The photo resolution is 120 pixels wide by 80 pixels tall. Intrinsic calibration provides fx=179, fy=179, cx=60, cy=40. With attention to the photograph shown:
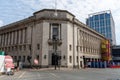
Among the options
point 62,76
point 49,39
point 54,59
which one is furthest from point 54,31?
point 62,76

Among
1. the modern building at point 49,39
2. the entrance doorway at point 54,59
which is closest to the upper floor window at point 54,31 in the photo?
the modern building at point 49,39

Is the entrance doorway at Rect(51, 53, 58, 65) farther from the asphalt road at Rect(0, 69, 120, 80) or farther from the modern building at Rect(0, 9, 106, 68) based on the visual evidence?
the asphalt road at Rect(0, 69, 120, 80)

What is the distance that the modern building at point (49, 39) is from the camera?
2186 inches

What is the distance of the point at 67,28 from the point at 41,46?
33.5ft

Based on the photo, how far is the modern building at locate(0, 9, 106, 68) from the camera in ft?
182

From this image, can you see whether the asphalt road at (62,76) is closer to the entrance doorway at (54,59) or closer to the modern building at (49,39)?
the entrance doorway at (54,59)

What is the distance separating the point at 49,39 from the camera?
55781 mm

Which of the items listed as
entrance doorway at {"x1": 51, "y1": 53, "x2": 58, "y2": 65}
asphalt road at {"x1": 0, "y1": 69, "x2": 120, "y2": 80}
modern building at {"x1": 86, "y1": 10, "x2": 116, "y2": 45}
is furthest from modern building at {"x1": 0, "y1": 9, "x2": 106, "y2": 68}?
modern building at {"x1": 86, "y1": 10, "x2": 116, "y2": 45}

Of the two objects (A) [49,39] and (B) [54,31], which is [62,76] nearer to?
Answer: (A) [49,39]

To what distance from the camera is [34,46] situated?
5850 centimetres

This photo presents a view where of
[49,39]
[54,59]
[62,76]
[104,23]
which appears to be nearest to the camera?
[62,76]

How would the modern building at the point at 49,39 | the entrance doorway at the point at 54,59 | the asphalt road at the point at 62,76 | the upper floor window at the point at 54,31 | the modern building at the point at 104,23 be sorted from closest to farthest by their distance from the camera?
the asphalt road at the point at 62,76 < the entrance doorway at the point at 54,59 < the modern building at the point at 49,39 < the upper floor window at the point at 54,31 < the modern building at the point at 104,23

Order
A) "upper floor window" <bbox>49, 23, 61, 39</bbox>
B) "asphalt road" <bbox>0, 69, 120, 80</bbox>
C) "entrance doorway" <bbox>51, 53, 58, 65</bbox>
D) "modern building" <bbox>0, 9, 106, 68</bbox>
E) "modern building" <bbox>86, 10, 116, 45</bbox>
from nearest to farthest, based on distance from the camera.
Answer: "asphalt road" <bbox>0, 69, 120, 80</bbox>, "entrance doorway" <bbox>51, 53, 58, 65</bbox>, "modern building" <bbox>0, 9, 106, 68</bbox>, "upper floor window" <bbox>49, 23, 61, 39</bbox>, "modern building" <bbox>86, 10, 116, 45</bbox>

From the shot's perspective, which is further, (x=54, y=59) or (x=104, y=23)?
(x=104, y=23)
